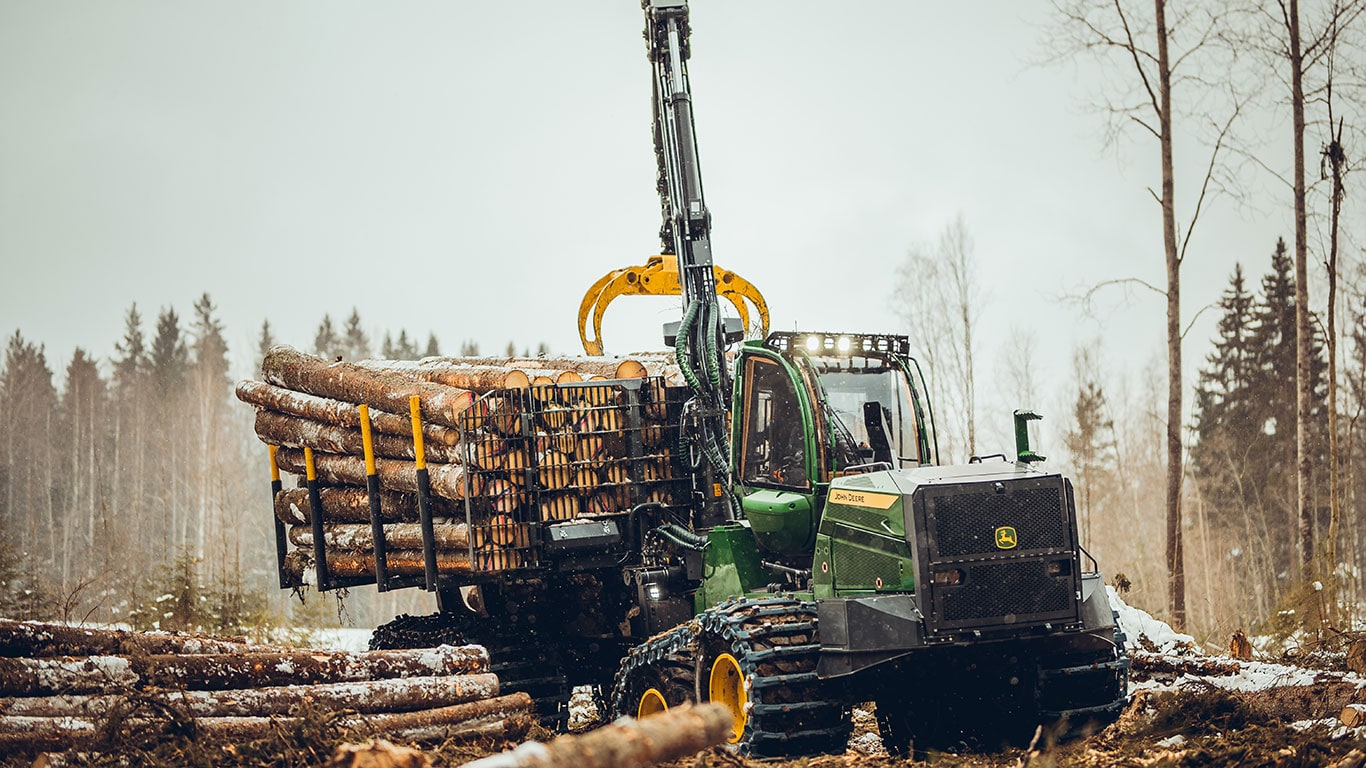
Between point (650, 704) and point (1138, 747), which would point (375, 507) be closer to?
point (650, 704)

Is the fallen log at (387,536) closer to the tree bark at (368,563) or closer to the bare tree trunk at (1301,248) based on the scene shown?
the tree bark at (368,563)

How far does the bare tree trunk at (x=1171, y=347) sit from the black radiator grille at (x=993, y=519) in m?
8.89

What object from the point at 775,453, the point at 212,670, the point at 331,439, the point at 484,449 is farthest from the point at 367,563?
the point at 775,453

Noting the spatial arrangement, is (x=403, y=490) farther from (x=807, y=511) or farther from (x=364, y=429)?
(x=807, y=511)

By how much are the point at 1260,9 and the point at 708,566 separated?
40.9ft

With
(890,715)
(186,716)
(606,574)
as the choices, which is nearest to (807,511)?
(890,715)

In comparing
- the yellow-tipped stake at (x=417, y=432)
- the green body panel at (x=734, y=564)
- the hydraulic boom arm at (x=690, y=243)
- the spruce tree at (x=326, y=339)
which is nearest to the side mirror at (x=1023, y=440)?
the green body panel at (x=734, y=564)

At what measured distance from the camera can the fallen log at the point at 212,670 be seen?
22.3 feet

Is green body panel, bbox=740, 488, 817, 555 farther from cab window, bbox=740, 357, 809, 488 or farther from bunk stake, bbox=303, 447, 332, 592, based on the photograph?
bunk stake, bbox=303, 447, 332, 592

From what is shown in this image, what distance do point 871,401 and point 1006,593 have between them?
6.02ft

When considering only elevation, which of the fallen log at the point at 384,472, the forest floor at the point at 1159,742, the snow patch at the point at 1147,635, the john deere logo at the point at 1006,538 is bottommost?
the snow patch at the point at 1147,635

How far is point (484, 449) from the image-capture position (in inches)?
385

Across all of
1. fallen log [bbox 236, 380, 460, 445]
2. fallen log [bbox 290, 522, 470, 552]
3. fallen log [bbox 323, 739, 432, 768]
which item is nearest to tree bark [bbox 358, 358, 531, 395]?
fallen log [bbox 236, 380, 460, 445]

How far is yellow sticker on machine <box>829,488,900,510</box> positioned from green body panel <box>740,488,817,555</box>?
17.9 inches
